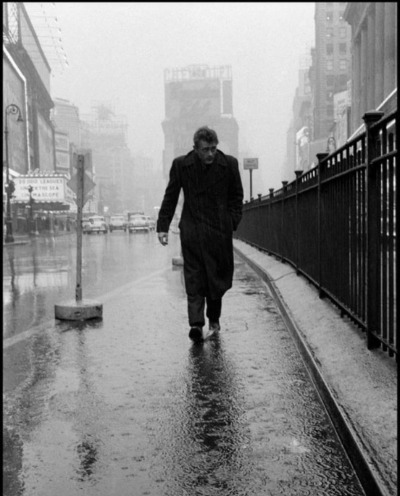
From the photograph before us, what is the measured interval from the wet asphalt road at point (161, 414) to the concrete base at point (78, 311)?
0.15 metres

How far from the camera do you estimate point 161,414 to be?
3.89 m

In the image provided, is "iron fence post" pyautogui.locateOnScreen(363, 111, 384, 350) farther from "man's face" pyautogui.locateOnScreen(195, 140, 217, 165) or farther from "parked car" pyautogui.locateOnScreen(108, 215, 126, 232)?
"parked car" pyautogui.locateOnScreen(108, 215, 126, 232)

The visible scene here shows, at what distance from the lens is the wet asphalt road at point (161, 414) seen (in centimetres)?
293

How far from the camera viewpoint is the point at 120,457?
3.20 meters

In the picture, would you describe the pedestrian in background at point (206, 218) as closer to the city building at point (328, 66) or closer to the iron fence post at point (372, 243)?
the iron fence post at point (372, 243)

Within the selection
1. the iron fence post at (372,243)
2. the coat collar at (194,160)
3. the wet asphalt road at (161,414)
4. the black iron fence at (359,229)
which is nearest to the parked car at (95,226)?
the black iron fence at (359,229)

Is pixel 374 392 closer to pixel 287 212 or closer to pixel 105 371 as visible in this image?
pixel 105 371

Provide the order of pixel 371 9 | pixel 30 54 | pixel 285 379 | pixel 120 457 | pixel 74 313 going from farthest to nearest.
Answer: pixel 30 54 → pixel 371 9 → pixel 74 313 → pixel 285 379 → pixel 120 457

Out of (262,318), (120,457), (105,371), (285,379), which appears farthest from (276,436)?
(262,318)

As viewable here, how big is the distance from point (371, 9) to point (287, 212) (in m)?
57.6

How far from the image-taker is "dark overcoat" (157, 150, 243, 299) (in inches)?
232

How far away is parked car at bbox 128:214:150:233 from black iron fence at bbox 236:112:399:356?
169 ft

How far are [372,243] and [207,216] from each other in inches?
66.8

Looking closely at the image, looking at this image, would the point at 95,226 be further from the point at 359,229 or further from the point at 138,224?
the point at 359,229
